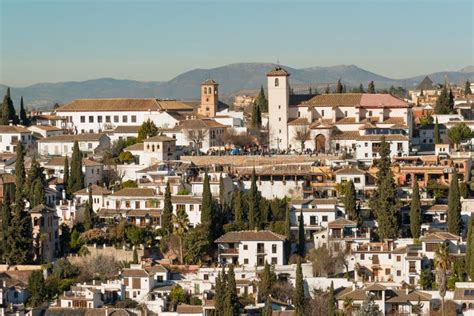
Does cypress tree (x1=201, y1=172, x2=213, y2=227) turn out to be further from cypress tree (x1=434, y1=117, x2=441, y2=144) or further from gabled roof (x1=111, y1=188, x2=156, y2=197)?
cypress tree (x1=434, y1=117, x2=441, y2=144)

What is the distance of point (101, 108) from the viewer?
202 ft

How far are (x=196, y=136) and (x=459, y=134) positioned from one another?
11702 millimetres

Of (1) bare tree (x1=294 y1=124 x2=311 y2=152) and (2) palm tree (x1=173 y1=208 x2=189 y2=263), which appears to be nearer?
(2) palm tree (x1=173 y1=208 x2=189 y2=263)

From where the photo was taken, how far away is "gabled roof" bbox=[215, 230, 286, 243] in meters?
40.9

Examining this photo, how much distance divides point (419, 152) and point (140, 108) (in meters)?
15.4

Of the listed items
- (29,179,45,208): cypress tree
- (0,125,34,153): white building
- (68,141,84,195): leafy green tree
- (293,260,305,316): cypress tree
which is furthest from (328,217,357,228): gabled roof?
(0,125,34,153): white building

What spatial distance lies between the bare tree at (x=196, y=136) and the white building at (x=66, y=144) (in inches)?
149

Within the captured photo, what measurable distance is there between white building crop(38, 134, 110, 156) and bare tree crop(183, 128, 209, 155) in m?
3.78

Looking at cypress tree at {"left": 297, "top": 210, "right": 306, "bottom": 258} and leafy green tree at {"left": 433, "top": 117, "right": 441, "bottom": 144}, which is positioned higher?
leafy green tree at {"left": 433, "top": 117, "right": 441, "bottom": 144}

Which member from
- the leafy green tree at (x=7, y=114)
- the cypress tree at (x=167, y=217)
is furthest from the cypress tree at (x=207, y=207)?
the leafy green tree at (x=7, y=114)

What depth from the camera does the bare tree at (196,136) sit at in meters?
54.7

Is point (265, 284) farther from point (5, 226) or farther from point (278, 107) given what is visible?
point (278, 107)

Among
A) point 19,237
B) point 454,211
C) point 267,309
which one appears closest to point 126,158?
point 19,237

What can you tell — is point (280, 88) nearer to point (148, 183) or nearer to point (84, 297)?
point (148, 183)
